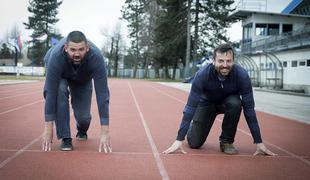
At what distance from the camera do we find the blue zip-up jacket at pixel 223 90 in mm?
5590

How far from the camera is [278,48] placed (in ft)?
100

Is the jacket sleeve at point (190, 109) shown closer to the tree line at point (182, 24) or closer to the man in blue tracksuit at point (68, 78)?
the man in blue tracksuit at point (68, 78)

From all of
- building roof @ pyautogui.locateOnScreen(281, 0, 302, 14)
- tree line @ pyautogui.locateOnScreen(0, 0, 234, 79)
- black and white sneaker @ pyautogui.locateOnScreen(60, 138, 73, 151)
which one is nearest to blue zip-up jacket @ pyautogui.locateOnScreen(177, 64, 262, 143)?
black and white sneaker @ pyautogui.locateOnScreen(60, 138, 73, 151)

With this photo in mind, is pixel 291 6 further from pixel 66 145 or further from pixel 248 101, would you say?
pixel 66 145

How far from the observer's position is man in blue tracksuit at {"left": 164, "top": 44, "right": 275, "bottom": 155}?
5.54 meters

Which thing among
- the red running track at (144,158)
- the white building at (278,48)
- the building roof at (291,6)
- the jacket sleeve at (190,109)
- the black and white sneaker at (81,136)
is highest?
the building roof at (291,6)

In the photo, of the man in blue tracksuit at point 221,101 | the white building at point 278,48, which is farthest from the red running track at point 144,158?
the white building at point 278,48

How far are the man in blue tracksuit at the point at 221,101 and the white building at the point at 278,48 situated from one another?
66.4 feet

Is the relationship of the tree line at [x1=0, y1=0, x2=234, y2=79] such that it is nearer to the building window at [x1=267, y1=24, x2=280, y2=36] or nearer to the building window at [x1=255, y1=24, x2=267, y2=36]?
the building window at [x1=255, y1=24, x2=267, y2=36]

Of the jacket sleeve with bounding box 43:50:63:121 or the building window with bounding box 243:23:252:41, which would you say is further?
the building window with bounding box 243:23:252:41

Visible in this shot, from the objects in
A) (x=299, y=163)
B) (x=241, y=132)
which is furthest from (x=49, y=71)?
(x=241, y=132)

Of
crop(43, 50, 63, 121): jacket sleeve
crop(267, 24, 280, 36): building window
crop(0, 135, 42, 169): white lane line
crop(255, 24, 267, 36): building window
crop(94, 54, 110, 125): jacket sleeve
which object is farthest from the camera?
crop(255, 24, 267, 36): building window

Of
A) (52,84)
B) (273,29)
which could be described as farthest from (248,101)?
(273,29)

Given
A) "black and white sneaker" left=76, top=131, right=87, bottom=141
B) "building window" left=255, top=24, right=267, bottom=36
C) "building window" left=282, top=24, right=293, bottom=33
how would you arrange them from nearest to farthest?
"black and white sneaker" left=76, top=131, right=87, bottom=141, "building window" left=282, top=24, right=293, bottom=33, "building window" left=255, top=24, right=267, bottom=36
